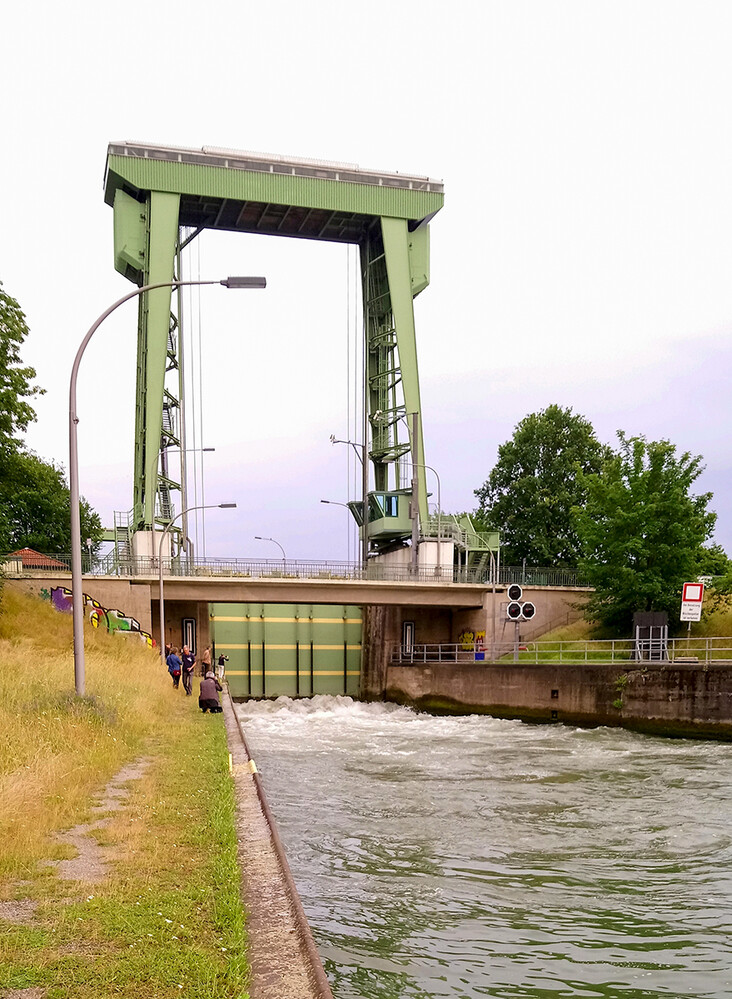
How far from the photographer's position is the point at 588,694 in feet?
102

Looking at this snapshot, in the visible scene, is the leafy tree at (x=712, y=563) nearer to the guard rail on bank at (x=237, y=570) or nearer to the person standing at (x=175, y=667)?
the guard rail on bank at (x=237, y=570)

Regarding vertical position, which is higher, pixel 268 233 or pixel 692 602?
pixel 268 233

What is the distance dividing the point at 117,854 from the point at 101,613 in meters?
31.1

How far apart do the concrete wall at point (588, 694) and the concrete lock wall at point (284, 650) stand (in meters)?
7.66

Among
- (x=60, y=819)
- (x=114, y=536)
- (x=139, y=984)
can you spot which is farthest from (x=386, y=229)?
(x=139, y=984)

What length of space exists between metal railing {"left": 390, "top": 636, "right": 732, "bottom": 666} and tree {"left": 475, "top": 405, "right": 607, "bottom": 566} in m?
16.4

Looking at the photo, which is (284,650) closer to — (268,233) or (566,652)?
(566,652)

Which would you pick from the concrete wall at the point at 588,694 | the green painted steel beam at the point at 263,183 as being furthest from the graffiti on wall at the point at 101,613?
the green painted steel beam at the point at 263,183

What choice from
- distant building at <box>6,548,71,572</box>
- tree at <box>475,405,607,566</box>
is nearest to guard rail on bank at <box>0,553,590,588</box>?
distant building at <box>6,548,71,572</box>

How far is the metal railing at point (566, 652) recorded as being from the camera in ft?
106

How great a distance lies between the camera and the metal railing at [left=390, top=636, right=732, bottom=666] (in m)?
32.2

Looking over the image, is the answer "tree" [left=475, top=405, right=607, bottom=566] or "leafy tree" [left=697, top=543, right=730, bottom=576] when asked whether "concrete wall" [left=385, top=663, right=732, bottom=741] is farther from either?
"tree" [left=475, top=405, right=607, bottom=566]

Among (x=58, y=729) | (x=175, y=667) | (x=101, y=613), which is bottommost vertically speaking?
(x=175, y=667)

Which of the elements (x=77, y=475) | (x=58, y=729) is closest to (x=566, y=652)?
(x=77, y=475)
